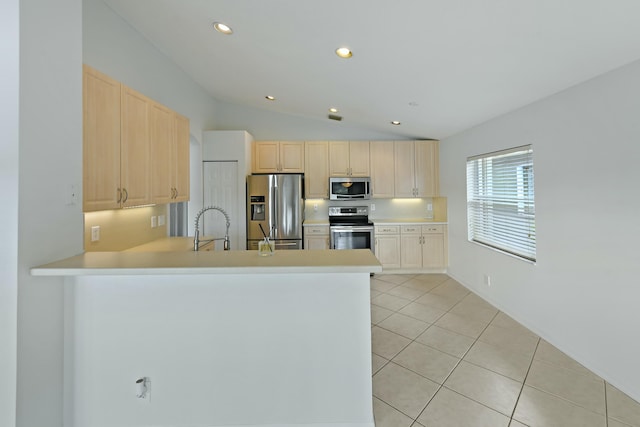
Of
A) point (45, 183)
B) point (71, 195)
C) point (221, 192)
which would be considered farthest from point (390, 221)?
point (45, 183)

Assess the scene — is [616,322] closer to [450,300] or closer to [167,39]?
[450,300]

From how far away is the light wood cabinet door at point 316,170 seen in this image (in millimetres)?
4938

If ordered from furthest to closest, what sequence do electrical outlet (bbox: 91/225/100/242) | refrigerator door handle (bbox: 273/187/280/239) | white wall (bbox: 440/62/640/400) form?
refrigerator door handle (bbox: 273/187/280/239) → electrical outlet (bbox: 91/225/100/242) → white wall (bbox: 440/62/640/400)

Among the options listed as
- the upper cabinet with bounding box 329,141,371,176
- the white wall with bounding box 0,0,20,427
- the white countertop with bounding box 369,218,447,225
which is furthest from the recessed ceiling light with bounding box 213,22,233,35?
the white countertop with bounding box 369,218,447,225

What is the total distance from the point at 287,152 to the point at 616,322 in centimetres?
440

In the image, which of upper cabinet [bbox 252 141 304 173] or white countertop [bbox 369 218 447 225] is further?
upper cabinet [bbox 252 141 304 173]

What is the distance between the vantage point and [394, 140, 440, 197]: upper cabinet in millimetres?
4973

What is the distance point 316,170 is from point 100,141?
11.0 ft

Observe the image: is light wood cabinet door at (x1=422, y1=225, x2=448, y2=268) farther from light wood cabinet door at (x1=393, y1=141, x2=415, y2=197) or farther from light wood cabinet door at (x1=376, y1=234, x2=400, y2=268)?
light wood cabinet door at (x1=393, y1=141, x2=415, y2=197)

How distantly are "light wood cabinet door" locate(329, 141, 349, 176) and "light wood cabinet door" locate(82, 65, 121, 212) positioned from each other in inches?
132

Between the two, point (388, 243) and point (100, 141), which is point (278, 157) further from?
point (100, 141)

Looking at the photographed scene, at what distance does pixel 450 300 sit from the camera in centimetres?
366

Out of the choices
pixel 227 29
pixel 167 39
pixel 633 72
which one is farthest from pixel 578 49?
pixel 167 39

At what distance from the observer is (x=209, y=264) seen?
1.43 metres
